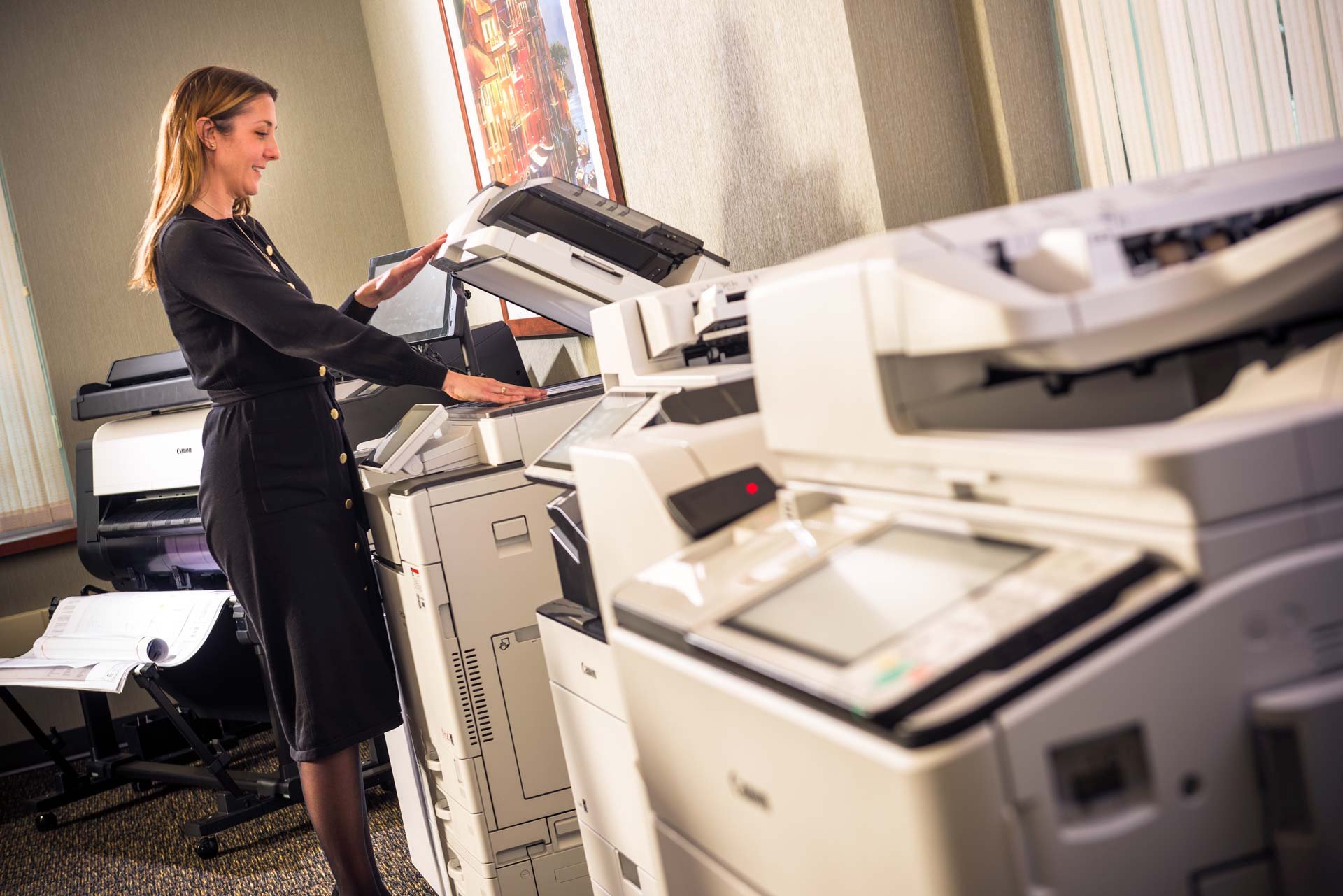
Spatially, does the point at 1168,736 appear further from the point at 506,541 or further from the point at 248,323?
the point at 248,323

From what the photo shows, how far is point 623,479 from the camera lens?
3.96 ft

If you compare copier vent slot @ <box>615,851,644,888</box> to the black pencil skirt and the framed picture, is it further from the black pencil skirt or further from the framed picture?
the framed picture

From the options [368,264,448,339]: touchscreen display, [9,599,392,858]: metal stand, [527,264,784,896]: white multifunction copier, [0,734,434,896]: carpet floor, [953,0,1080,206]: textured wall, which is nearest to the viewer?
[527,264,784,896]: white multifunction copier

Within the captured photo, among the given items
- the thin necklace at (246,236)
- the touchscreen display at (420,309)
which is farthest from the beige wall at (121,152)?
the thin necklace at (246,236)

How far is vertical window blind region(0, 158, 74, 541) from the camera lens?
4.06 metres

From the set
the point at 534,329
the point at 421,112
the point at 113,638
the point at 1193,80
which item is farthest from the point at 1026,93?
the point at 421,112

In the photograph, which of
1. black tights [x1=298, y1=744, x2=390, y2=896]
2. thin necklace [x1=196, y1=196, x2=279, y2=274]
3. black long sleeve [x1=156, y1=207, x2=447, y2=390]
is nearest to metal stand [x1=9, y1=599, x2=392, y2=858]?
black tights [x1=298, y1=744, x2=390, y2=896]

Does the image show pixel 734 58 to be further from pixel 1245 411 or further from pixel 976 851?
pixel 976 851

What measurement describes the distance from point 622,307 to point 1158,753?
1.06 metres

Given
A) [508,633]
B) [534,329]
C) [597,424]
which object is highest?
[534,329]

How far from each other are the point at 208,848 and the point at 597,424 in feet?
6.77

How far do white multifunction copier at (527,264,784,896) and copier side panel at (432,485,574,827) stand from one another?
1.00ft

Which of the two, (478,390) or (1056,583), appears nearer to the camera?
(1056,583)

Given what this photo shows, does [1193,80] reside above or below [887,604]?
above
